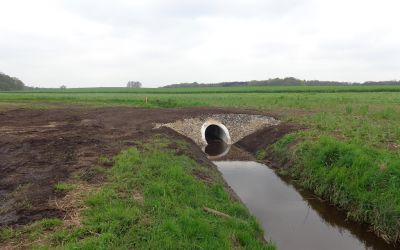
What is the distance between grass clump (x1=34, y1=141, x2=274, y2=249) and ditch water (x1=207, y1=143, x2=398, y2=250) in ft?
4.62

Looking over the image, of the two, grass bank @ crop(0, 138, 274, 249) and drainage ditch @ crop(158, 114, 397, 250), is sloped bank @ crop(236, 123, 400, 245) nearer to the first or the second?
drainage ditch @ crop(158, 114, 397, 250)

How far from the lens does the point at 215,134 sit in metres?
28.5

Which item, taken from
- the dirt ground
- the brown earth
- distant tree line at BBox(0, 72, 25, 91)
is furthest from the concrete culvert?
distant tree line at BBox(0, 72, 25, 91)

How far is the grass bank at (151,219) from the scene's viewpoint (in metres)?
6.64

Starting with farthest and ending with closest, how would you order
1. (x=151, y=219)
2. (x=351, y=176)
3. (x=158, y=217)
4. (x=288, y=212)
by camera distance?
(x=288, y=212)
(x=351, y=176)
(x=158, y=217)
(x=151, y=219)

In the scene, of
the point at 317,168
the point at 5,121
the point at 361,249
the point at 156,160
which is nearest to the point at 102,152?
the point at 156,160

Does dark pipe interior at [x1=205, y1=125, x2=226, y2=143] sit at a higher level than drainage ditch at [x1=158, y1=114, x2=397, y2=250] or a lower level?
higher

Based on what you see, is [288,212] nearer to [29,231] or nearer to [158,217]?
[158,217]

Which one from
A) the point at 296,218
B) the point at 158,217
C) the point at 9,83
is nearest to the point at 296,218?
the point at 296,218

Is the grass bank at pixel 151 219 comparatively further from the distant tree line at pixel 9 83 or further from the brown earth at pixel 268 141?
the distant tree line at pixel 9 83

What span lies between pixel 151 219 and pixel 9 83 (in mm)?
126585

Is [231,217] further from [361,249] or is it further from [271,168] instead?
[271,168]

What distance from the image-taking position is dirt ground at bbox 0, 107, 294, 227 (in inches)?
326

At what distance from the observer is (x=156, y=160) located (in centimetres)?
1269
